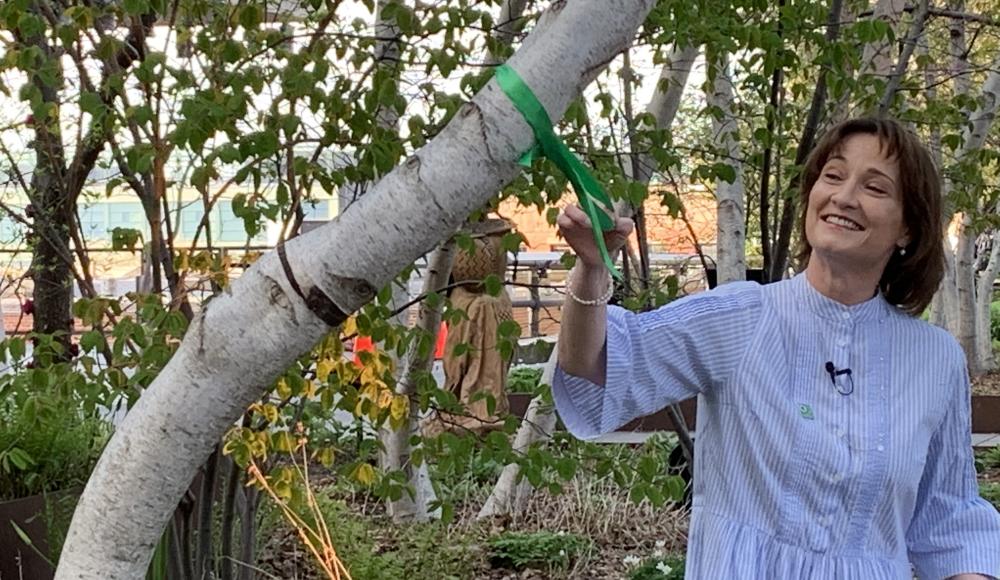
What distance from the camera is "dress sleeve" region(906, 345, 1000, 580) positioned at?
202cm

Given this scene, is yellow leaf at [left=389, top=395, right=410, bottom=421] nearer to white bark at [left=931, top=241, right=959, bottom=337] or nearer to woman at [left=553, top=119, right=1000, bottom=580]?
woman at [left=553, top=119, right=1000, bottom=580]

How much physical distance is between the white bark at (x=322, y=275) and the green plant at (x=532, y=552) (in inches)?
159

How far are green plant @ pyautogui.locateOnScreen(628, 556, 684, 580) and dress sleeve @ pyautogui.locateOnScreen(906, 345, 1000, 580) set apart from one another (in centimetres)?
278

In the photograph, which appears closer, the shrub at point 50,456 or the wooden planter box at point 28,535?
the wooden planter box at point 28,535

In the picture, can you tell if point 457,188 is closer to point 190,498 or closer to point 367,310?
point 367,310

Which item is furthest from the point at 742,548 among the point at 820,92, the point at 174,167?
the point at 820,92

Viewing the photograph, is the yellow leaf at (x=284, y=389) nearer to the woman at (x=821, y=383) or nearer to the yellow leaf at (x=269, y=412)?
the yellow leaf at (x=269, y=412)

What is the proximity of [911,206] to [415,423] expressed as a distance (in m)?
3.37

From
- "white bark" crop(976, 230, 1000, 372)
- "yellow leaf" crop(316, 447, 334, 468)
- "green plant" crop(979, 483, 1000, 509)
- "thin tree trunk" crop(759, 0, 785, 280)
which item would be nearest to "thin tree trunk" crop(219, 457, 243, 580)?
"yellow leaf" crop(316, 447, 334, 468)

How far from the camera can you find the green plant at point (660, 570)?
15.7 feet

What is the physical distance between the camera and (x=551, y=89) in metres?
1.48

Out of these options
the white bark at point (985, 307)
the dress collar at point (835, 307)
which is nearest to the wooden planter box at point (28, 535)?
the dress collar at point (835, 307)

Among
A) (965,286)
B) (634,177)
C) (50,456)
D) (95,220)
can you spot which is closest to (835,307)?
(634,177)

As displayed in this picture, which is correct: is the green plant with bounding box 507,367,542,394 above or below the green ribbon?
below
